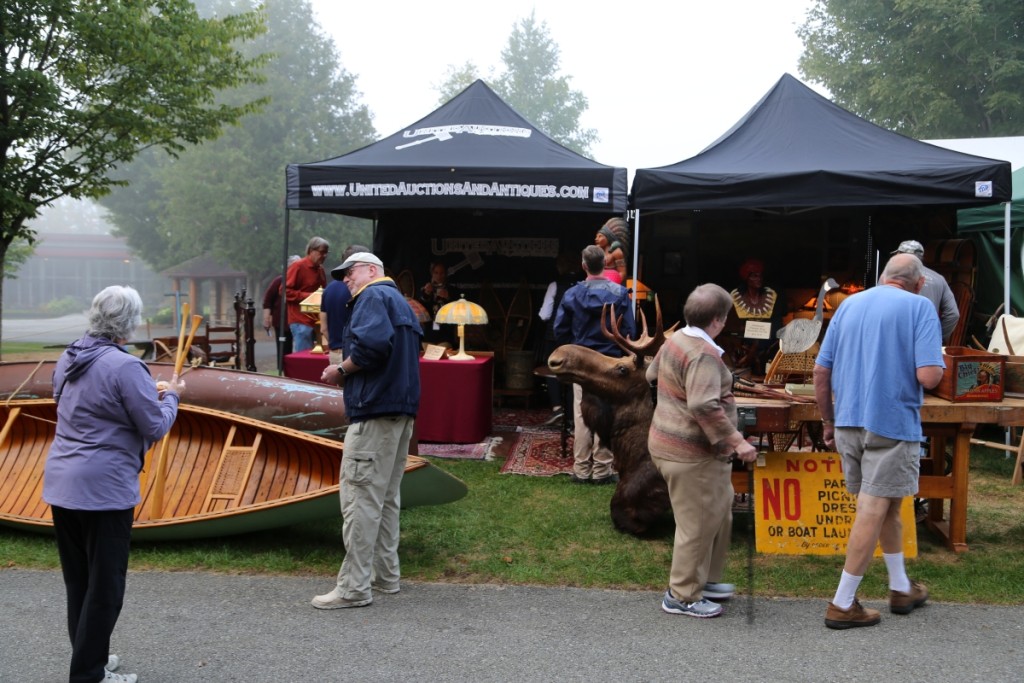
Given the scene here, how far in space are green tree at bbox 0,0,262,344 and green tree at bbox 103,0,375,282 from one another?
59.9ft

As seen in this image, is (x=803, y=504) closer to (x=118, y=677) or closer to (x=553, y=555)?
(x=553, y=555)

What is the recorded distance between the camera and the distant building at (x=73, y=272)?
61031 mm

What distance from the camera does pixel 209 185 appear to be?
3394 cm

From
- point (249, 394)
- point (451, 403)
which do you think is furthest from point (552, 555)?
point (451, 403)

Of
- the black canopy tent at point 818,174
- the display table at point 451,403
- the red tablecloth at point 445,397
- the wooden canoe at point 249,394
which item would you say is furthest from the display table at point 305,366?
the black canopy tent at point 818,174

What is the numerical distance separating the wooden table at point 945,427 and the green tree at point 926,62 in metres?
21.0

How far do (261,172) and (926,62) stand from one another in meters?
23.9

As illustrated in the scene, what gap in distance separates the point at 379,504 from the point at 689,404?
154 centimetres

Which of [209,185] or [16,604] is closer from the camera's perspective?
[16,604]

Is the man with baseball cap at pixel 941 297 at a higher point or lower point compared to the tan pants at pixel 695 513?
higher

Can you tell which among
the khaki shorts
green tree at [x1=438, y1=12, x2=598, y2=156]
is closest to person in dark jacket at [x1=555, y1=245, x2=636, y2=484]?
the khaki shorts

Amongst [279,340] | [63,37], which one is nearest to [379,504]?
[279,340]

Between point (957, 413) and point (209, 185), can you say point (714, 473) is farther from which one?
point (209, 185)

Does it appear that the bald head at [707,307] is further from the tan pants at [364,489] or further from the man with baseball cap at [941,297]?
the man with baseball cap at [941,297]
